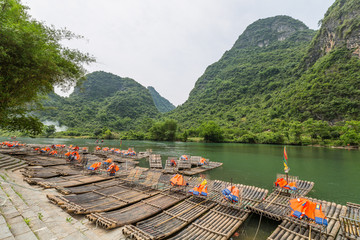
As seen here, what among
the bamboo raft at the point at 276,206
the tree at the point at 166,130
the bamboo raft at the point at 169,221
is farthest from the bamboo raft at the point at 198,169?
the tree at the point at 166,130

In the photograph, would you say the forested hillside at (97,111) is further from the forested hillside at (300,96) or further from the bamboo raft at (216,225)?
the bamboo raft at (216,225)

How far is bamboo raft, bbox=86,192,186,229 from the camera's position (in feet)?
24.7

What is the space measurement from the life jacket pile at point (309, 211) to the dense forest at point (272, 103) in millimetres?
21096

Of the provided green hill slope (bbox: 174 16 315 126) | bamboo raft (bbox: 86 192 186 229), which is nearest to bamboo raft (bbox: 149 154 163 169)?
bamboo raft (bbox: 86 192 186 229)

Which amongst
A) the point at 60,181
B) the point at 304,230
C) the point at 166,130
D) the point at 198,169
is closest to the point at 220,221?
the point at 304,230

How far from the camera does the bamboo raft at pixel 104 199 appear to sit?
28.6 feet

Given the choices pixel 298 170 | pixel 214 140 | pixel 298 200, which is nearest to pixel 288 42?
pixel 214 140

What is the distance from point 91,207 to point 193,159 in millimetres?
20336

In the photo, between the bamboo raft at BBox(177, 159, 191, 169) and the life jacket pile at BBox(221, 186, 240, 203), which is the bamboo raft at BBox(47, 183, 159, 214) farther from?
the bamboo raft at BBox(177, 159, 191, 169)

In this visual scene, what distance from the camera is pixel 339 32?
312 feet

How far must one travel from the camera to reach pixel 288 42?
179 m

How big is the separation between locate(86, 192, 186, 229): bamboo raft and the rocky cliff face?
115510mm

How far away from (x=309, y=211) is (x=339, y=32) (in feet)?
433

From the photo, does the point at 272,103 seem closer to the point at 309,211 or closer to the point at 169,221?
the point at 309,211
